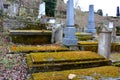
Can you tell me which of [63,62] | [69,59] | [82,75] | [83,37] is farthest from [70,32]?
[82,75]

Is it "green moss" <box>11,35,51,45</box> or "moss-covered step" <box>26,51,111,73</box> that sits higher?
"green moss" <box>11,35,51,45</box>

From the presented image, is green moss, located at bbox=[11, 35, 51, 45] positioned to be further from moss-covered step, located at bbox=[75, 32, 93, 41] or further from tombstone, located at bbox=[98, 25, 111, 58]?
tombstone, located at bbox=[98, 25, 111, 58]

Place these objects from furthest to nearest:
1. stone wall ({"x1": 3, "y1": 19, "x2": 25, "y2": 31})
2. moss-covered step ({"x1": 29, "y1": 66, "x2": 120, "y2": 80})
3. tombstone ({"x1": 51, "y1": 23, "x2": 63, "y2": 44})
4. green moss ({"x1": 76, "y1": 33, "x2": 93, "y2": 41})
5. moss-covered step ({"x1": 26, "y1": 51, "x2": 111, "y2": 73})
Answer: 1. stone wall ({"x1": 3, "y1": 19, "x2": 25, "y2": 31})
2. green moss ({"x1": 76, "y1": 33, "x2": 93, "y2": 41})
3. tombstone ({"x1": 51, "y1": 23, "x2": 63, "y2": 44})
4. moss-covered step ({"x1": 26, "y1": 51, "x2": 111, "y2": 73})
5. moss-covered step ({"x1": 29, "y1": 66, "x2": 120, "y2": 80})

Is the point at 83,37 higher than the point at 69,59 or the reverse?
higher

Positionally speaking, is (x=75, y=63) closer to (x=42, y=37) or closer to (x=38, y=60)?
(x=38, y=60)

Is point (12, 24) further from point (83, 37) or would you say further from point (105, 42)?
point (105, 42)

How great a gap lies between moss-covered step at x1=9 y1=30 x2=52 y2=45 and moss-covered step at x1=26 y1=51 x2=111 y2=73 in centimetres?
506

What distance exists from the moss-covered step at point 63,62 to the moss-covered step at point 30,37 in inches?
199

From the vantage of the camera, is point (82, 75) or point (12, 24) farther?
point (12, 24)

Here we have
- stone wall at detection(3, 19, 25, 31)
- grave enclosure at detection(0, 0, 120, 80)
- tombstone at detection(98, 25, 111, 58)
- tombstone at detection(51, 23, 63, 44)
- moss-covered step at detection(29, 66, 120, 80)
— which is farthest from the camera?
stone wall at detection(3, 19, 25, 31)

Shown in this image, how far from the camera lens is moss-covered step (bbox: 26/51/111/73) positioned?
6.04 m

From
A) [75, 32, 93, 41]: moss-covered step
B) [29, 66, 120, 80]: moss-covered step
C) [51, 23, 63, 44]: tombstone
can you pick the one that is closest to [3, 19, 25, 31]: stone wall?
[51, 23, 63, 44]: tombstone

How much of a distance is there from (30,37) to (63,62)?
576cm

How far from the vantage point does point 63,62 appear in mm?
6414
